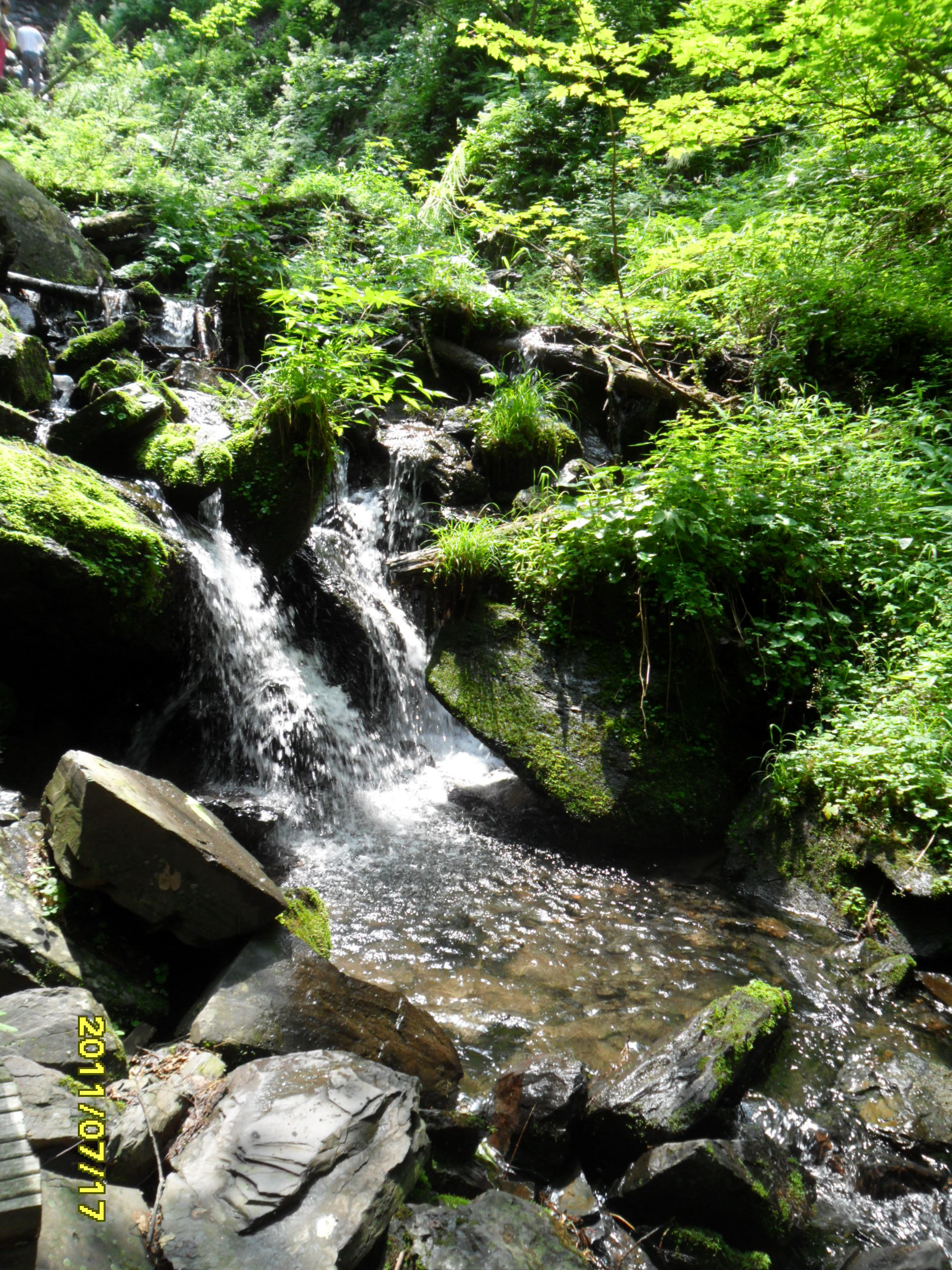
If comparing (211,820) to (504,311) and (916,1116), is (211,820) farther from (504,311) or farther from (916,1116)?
(504,311)

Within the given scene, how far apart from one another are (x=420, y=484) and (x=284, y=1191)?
21.3 ft

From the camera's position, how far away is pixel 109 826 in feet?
9.14

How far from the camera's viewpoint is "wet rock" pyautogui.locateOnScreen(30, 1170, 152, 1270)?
1.58 m

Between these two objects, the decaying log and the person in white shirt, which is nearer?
the decaying log

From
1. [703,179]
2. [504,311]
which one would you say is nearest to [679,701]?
[504,311]

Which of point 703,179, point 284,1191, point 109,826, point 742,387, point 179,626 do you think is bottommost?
point 284,1191

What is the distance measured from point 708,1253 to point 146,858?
2.40m

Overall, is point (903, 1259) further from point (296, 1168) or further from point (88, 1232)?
point (88, 1232)

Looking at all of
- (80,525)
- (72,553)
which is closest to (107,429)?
(80,525)

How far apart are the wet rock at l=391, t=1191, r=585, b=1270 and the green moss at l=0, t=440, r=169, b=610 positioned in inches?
144

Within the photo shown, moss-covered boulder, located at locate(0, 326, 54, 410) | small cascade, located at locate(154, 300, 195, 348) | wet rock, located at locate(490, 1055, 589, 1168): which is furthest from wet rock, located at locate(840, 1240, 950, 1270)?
small cascade, located at locate(154, 300, 195, 348)

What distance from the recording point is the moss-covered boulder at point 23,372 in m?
5.71

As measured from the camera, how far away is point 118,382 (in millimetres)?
6324
